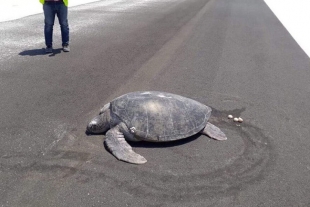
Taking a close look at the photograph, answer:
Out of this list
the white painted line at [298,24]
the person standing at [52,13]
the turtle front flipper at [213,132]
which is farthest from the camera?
the white painted line at [298,24]

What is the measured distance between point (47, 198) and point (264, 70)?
6.44m

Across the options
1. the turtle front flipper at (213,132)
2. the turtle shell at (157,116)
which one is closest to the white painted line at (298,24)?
the turtle front flipper at (213,132)

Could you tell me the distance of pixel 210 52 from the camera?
949cm

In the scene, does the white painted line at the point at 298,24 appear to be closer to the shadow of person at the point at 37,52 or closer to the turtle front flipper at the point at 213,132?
the turtle front flipper at the point at 213,132

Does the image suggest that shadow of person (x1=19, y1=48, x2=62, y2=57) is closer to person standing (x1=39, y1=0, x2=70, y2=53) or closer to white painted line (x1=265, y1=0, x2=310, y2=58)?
person standing (x1=39, y1=0, x2=70, y2=53)

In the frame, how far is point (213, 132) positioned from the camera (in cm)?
480

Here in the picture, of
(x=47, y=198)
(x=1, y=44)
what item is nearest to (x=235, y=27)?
(x=1, y=44)

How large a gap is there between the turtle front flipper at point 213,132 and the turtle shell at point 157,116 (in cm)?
18

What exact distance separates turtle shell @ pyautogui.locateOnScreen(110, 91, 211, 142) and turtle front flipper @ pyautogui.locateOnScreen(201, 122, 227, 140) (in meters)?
0.18

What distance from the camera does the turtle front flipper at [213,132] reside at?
4734 millimetres

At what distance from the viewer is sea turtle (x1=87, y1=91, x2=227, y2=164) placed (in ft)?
14.0

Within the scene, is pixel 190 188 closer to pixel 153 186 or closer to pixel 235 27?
pixel 153 186

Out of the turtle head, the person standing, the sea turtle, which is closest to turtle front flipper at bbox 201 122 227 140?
the sea turtle

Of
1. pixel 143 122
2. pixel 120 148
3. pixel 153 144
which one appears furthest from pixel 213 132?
pixel 120 148
